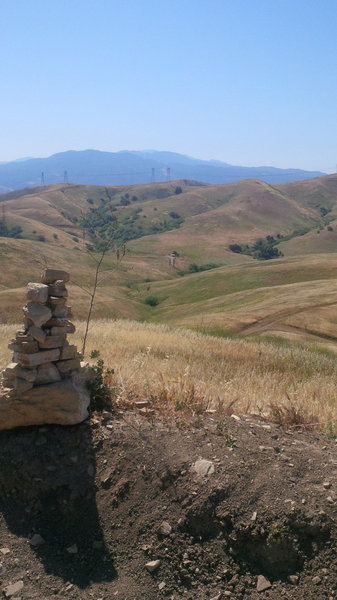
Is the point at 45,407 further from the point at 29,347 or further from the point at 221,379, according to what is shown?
the point at 221,379

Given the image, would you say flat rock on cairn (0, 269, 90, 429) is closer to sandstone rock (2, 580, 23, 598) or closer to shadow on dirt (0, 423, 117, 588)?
shadow on dirt (0, 423, 117, 588)

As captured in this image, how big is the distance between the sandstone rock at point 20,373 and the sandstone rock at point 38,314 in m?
0.64

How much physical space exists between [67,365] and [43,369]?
0.36 m

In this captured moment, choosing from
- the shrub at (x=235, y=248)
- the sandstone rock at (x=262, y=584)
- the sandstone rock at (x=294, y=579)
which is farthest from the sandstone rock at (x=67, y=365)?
the shrub at (x=235, y=248)

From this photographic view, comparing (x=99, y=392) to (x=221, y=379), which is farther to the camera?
(x=221, y=379)

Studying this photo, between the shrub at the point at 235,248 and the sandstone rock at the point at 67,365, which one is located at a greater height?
the sandstone rock at the point at 67,365

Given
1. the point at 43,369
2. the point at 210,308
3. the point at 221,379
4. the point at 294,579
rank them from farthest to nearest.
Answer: the point at 210,308 < the point at 221,379 < the point at 43,369 < the point at 294,579

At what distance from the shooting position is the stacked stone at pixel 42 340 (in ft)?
21.3

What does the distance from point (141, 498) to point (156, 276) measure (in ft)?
296

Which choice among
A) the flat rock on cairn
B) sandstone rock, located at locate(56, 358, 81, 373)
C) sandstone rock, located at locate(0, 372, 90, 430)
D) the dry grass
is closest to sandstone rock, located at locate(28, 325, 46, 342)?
the flat rock on cairn

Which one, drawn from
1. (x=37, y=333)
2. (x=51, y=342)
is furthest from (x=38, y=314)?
(x=51, y=342)

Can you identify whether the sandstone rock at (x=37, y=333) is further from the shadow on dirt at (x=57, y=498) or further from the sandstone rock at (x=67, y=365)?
the shadow on dirt at (x=57, y=498)

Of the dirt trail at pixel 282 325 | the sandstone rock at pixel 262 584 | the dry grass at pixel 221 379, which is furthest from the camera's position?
the dirt trail at pixel 282 325

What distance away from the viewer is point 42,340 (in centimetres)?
652
